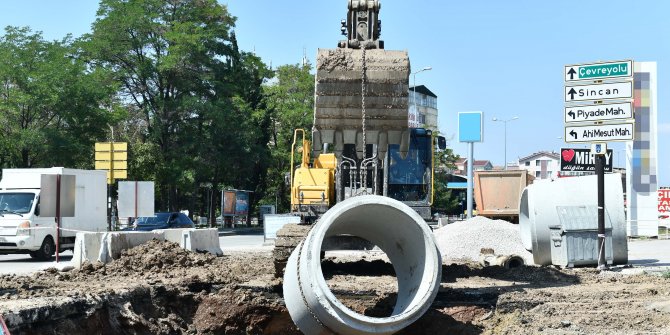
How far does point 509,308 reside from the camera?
11727 millimetres

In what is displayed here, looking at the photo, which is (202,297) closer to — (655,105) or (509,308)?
(509,308)

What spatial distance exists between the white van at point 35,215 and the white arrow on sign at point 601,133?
1197cm

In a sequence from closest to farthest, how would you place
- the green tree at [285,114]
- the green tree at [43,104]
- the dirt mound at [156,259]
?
the dirt mound at [156,259]
the green tree at [43,104]
the green tree at [285,114]

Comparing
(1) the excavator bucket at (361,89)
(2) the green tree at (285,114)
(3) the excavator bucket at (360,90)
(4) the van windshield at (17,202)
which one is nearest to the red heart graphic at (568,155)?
(2) the green tree at (285,114)

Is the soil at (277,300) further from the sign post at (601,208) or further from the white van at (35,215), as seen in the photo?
the white van at (35,215)

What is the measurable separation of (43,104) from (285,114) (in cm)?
2103

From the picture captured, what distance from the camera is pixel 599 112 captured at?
16906 mm

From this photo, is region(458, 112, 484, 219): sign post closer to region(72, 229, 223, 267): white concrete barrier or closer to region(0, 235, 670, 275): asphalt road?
region(0, 235, 670, 275): asphalt road

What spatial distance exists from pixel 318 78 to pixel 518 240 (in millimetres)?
11972

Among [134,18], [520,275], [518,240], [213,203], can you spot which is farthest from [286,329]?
[213,203]

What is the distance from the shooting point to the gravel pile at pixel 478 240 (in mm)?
22438

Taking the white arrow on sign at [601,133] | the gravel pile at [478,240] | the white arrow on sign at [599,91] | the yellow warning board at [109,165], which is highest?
the white arrow on sign at [599,91]

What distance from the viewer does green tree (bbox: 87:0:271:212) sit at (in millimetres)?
40062

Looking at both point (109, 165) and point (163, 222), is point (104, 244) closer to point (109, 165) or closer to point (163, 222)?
point (109, 165)
